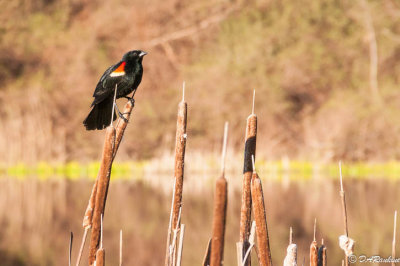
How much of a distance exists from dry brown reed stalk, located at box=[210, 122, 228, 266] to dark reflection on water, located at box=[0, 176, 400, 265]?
200 inches

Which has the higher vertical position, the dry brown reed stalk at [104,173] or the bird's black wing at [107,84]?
the bird's black wing at [107,84]

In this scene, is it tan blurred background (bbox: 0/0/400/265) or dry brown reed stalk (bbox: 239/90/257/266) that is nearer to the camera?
dry brown reed stalk (bbox: 239/90/257/266)

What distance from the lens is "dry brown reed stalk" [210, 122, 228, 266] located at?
183 centimetres

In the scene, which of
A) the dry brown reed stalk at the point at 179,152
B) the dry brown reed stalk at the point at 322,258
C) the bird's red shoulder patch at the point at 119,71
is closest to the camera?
the dry brown reed stalk at the point at 179,152

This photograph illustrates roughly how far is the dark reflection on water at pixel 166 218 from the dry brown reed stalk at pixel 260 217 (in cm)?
480

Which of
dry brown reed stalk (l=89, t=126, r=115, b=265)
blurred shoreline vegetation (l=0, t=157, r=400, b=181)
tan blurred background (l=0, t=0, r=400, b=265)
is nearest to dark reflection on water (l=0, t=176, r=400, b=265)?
tan blurred background (l=0, t=0, r=400, b=265)

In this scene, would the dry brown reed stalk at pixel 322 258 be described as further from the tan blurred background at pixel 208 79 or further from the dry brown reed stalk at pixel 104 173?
the tan blurred background at pixel 208 79

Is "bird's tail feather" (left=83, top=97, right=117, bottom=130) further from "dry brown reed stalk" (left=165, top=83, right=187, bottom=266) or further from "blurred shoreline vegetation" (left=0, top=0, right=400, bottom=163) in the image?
"blurred shoreline vegetation" (left=0, top=0, right=400, bottom=163)

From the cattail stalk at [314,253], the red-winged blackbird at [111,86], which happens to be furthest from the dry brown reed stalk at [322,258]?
the red-winged blackbird at [111,86]

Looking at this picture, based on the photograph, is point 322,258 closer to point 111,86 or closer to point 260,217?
point 260,217

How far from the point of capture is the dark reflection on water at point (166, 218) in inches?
308

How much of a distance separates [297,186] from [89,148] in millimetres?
7119

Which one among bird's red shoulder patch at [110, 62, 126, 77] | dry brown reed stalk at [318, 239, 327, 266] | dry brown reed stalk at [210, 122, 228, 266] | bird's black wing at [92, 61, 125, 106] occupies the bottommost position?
dry brown reed stalk at [318, 239, 327, 266]

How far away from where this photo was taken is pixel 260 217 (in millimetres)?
2105
